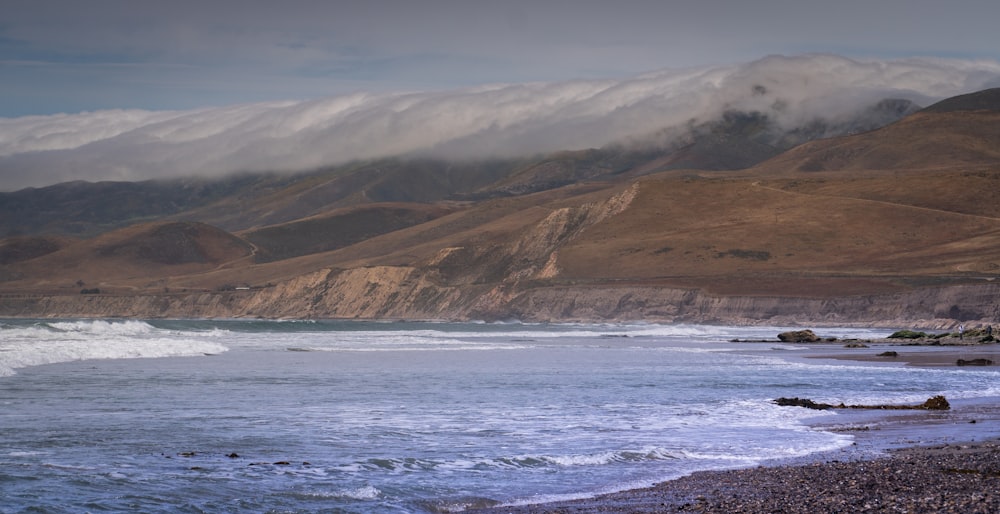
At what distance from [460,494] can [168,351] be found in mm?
43049

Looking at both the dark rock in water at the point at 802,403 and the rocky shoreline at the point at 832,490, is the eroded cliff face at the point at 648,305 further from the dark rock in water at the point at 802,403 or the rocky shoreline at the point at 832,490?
the rocky shoreline at the point at 832,490

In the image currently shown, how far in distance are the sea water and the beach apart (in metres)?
0.96

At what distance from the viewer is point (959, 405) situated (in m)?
31.2

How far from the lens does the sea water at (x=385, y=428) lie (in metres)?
18.4

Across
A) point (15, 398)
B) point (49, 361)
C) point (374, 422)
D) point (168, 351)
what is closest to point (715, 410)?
point (374, 422)

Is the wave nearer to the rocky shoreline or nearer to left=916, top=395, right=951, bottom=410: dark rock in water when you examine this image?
the rocky shoreline

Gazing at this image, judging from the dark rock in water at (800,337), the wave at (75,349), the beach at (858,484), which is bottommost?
the dark rock in water at (800,337)

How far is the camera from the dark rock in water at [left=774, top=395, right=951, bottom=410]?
30.1 m

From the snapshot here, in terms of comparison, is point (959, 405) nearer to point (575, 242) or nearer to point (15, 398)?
point (15, 398)

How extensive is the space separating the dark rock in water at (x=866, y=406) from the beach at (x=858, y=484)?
4608 millimetres

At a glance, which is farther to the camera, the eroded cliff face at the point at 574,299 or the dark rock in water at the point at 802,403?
the eroded cliff face at the point at 574,299

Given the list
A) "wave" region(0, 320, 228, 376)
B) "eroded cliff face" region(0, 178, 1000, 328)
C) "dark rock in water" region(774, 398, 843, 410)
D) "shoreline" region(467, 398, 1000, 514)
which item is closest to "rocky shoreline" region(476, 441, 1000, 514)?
"shoreline" region(467, 398, 1000, 514)

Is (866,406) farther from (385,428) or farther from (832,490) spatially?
(832,490)

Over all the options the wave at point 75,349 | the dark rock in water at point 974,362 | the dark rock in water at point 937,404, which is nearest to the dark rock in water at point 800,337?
the dark rock in water at point 974,362
